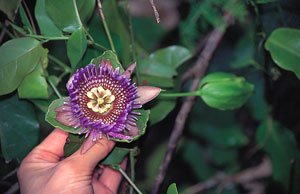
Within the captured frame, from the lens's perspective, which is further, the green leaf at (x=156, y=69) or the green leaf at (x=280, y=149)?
the green leaf at (x=280, y=149)

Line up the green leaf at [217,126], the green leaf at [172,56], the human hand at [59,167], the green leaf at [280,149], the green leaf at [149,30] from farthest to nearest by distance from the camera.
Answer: the green leaf at [149,30] → the green leaf at [217,126] → the green leaf at [280,149] → the green leaf at [172,56] → the human hand at [59,167]

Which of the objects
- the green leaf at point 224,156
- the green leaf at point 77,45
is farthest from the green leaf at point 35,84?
the green leaf at point 224,156

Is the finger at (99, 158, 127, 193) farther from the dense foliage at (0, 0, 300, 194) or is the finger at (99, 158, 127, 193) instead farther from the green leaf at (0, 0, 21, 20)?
the green leaf at (0, 0, 21, 20)

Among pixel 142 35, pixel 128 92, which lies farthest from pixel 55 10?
pixel 142 35

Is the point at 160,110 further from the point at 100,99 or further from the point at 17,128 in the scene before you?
the point at 17,128

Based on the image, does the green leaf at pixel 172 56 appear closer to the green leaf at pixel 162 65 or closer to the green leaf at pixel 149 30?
the green leaf at pixel 162 65

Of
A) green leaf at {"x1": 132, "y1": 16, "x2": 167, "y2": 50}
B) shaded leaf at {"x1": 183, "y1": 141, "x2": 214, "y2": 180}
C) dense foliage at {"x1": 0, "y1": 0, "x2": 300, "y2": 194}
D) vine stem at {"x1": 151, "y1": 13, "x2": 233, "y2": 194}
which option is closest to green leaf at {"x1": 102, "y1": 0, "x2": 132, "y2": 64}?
dense foliage at {"x1": 0, "y1": 0, "x2": 300, "y2": 194}

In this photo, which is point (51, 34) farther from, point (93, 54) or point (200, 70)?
point (200, 70)
